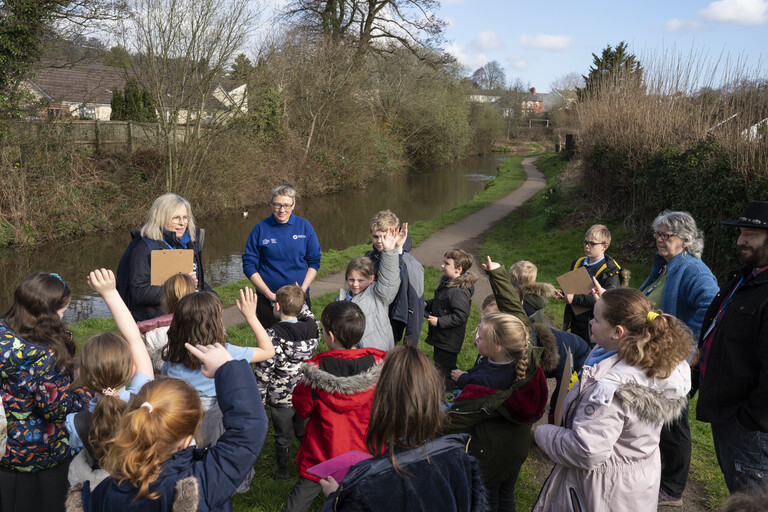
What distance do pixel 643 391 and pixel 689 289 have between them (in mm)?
1861

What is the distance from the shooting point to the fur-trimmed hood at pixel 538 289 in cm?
459

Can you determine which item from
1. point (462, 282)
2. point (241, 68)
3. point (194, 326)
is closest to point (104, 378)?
point (194, 326)

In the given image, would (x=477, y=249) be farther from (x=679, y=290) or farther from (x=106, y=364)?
(x=106, y=364)

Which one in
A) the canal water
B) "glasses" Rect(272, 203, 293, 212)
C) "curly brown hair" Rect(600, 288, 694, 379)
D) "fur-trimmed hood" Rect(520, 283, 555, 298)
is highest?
"glasses" Rect(272, 203, 293, 212)

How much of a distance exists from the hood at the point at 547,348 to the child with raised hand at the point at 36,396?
2.67m

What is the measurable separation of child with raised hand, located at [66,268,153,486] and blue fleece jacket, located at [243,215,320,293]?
2.63 meters

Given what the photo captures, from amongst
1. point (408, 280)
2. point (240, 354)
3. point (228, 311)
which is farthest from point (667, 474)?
point (228, 311)

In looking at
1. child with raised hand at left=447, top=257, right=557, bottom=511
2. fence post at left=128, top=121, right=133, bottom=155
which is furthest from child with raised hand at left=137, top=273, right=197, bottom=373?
fence post at left=128, top=121, right=133, bottom=155

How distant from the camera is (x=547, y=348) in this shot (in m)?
3.62

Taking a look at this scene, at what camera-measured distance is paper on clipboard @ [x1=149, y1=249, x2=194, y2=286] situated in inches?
170

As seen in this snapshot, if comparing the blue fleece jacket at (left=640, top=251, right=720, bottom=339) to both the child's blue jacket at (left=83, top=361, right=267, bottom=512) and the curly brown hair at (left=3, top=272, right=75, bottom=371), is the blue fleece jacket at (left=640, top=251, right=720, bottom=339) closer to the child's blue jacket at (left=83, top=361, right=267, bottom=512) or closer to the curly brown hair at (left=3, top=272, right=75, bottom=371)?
the child's blue jacket at (left=83, top=361, right=267, bottom=512)

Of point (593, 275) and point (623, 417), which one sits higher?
point (593, 275)

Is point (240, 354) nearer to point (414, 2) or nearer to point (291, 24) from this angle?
point (291, 24)

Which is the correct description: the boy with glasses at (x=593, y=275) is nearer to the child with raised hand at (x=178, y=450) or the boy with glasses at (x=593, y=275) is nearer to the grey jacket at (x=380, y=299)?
the grey jacket at (x=380, y=299)
